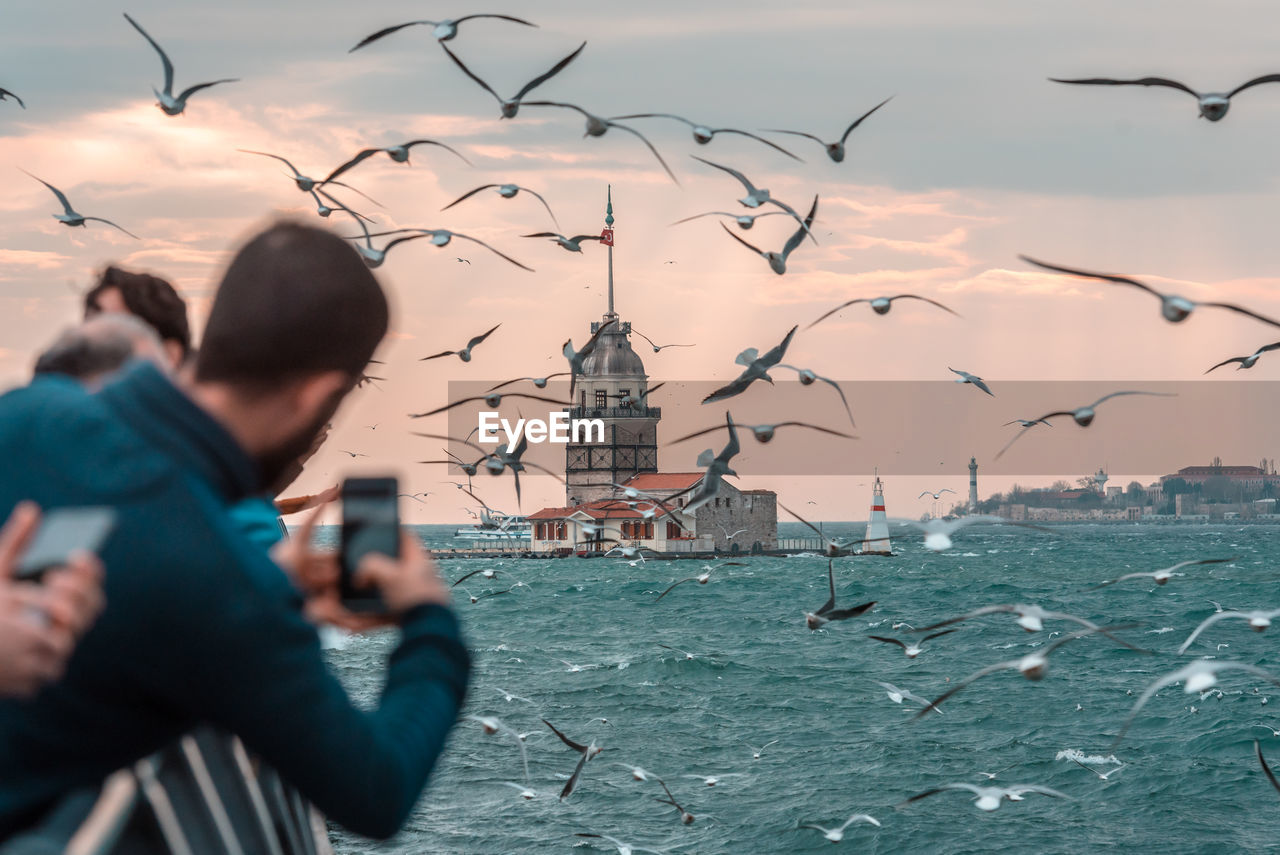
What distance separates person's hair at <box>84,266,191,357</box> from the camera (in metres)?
3.08

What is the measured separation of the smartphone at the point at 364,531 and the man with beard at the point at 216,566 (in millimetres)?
23

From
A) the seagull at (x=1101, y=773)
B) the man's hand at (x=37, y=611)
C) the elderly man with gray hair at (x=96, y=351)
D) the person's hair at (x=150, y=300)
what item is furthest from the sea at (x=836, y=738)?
the man's hand at (x=37, y=611)

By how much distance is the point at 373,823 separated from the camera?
1678 millimetres

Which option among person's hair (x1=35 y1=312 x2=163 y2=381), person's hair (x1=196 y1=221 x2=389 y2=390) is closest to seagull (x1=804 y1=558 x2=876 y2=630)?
person's hair (x1=35 y1=312 x2=163 y2=381)

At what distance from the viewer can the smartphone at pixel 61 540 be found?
1417 mm

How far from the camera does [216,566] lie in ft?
4.89

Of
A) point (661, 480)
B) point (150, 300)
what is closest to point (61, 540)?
point (150, 300)

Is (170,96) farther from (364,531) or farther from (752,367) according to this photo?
(364,531)

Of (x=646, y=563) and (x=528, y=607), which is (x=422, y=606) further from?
(x=646, y=563)

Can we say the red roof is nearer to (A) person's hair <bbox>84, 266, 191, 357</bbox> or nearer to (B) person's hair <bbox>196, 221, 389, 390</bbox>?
(A) person's hair <bbox>84, 266, 191, 357</bbox>

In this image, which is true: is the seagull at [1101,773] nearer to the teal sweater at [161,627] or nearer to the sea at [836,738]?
the sea at [836,738]

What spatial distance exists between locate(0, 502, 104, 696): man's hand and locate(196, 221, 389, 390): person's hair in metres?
0.32

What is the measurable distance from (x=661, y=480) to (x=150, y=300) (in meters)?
104

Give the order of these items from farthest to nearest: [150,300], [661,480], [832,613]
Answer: [661,480]
[832,613]
[150,300]
